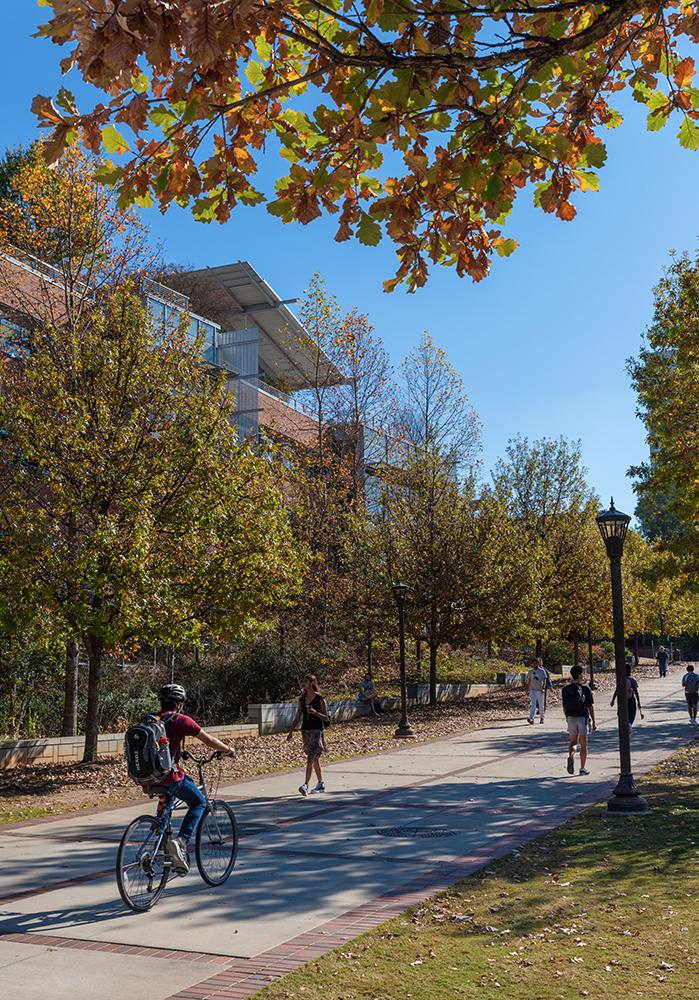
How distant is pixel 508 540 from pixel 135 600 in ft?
69.1

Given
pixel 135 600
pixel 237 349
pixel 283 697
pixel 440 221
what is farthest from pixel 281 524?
pixel 237 349

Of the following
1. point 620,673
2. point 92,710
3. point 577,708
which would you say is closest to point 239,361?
point 92,710

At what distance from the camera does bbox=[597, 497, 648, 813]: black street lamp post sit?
12.3m

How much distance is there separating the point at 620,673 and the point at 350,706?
654 inches

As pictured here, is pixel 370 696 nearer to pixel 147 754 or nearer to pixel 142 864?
pixel 142 864

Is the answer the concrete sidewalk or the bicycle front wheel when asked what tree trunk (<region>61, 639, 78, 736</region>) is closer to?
the concrete sidewalk

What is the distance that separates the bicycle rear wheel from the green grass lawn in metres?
1.93

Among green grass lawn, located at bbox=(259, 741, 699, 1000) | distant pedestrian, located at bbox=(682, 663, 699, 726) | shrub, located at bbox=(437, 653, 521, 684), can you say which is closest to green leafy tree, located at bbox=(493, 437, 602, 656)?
shrub, located at bbox=(437, 653, 521, 684)

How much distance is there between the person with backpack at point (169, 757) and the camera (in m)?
7.71

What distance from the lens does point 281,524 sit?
64.4 feet

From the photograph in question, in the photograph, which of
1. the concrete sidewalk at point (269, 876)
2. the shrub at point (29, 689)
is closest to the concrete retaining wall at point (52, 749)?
the shrub at point (29, 689)

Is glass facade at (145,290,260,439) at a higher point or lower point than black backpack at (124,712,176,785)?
higher

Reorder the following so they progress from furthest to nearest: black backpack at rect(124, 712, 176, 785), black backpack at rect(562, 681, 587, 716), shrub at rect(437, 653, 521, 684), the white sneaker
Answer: shrub at rect(437, 653, 521, 684), black backpack at rect(562, 681, 587, 716), the white sneaker, black backpack at rect(124, 712, 176, 785)

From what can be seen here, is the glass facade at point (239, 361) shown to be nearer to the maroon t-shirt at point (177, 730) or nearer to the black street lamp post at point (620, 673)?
the black street lamp post at point (620, 673)
